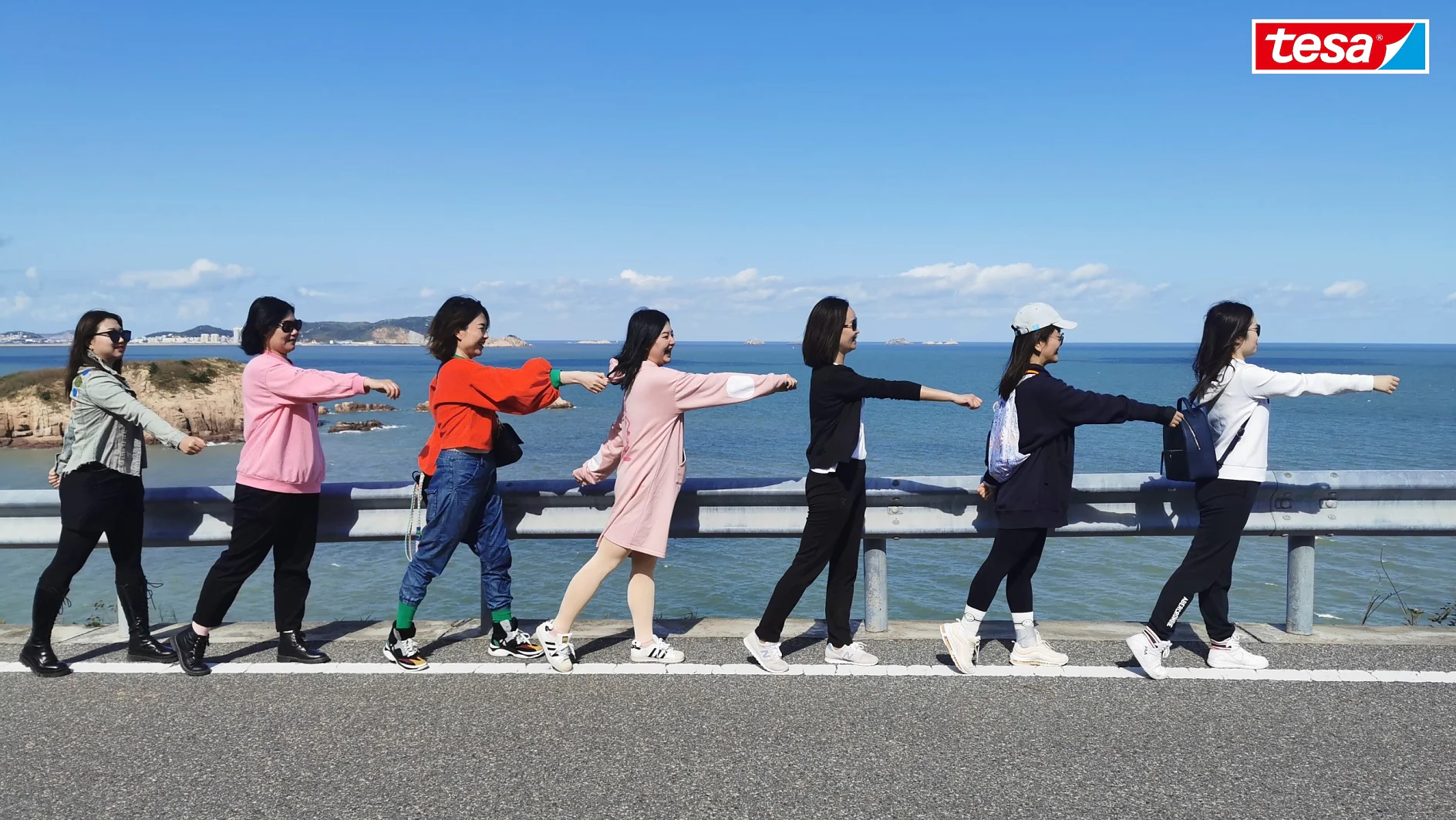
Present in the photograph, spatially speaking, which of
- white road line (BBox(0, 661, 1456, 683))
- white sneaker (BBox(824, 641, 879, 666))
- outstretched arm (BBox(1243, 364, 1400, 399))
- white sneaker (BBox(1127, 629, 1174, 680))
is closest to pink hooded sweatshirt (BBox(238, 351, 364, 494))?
white road line (BBox(0, 661, 1456, 683))

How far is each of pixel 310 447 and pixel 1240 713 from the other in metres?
4.45

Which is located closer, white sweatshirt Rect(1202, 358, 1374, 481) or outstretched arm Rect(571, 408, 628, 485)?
white sweatshirt Rect(1202, 358, 1374, 481)

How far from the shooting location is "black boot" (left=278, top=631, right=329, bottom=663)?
16.5 feet

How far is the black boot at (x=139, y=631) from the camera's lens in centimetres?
507

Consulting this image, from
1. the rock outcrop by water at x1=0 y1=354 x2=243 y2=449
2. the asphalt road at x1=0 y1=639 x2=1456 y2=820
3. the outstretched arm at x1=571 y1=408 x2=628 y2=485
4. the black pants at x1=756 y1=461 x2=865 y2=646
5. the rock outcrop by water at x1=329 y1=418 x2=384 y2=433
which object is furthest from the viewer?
the rock outcrop by water at x1=329 y1=418 x2=384 y2=433

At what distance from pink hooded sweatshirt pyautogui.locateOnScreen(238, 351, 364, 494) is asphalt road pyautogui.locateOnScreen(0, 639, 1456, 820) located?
3.18ft

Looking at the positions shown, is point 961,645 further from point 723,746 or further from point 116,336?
point 116,336

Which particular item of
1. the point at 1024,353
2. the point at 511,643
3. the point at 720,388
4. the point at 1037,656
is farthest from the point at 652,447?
the point at 1037,656

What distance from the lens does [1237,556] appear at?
1430 centimetres

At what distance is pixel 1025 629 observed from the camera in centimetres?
500

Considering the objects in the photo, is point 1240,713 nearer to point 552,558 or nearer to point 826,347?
point 826,347

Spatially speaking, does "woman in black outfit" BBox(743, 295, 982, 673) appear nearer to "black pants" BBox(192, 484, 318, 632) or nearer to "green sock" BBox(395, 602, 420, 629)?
"green sock" BBox(395, 602, 420, 629)

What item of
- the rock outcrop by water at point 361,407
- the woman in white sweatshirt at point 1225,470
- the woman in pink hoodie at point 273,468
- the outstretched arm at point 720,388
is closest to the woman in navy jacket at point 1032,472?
the woman in white sweatshirt at point 1225,470

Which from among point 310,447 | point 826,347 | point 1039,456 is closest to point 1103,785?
point 1039,456
